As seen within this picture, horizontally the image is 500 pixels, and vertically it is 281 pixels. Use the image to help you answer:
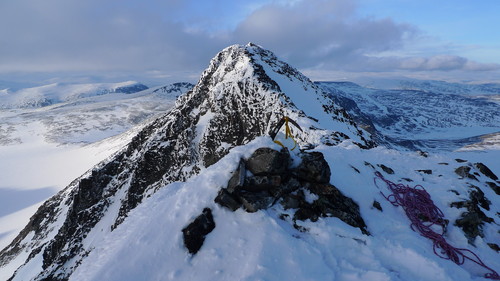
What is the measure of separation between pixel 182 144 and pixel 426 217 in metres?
39.1

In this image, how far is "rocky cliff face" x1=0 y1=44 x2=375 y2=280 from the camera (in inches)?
1560

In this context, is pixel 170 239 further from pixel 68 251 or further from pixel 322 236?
pixel 68 251

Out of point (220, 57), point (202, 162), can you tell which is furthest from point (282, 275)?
point (220, 57)

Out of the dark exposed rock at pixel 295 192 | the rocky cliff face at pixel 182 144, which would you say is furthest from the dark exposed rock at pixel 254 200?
the rocky cliff face at pixel 182 144

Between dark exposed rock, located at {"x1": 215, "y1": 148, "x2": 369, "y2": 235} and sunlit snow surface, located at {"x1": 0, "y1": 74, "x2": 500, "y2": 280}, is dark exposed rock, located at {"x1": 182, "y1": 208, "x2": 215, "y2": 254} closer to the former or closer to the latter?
sunlit snow surface, located at {"x1": 0, "y1": 74, "x2": 500, "y2": 280}

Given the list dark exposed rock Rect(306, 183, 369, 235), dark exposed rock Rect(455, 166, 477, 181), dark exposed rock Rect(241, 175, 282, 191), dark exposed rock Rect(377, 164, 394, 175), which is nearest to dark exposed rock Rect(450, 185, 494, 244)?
dark exposed rock Rect(455, 166, 477, 181)

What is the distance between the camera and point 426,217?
11242mm

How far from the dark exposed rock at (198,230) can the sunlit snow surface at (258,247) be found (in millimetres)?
186

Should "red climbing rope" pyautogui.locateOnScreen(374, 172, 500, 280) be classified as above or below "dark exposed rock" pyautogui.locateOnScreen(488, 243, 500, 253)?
above

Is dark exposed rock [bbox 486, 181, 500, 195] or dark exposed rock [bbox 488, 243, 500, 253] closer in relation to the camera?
dark exposed rock [bbox 488, 243, 500, 253]

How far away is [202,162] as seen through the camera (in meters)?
42.5

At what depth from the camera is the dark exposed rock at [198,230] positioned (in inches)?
346

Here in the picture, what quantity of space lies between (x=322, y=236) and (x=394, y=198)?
17.9ft

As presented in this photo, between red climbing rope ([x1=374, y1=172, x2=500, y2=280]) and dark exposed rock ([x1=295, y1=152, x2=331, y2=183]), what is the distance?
12.1ft
